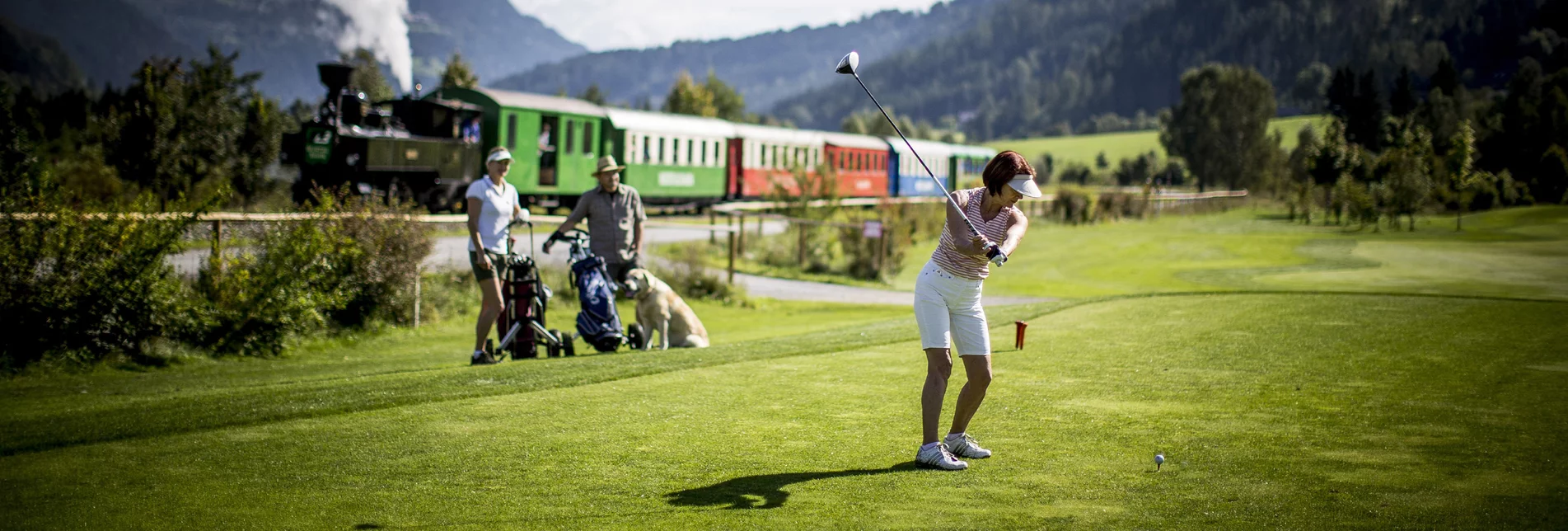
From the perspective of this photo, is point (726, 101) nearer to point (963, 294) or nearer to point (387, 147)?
point (387, 147)

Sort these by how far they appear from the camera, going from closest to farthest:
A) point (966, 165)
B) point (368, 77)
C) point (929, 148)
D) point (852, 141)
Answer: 1. point (852, 141)
2. point (929, 148)
3. point (966, 165)
4. point (368, 77)

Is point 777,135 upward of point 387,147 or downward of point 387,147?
upward

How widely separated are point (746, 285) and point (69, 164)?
14093 mm

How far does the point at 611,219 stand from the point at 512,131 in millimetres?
18612

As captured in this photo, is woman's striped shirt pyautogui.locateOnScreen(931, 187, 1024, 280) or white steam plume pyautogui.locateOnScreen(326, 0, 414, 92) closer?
woman's striped shirt pyautogui.locateOnScreen(931, 187, 1024, 280)

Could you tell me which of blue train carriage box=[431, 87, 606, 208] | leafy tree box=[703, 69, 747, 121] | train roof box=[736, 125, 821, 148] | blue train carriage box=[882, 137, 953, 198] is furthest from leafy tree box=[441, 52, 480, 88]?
leafy tree box=[703, 69, 747, 121]

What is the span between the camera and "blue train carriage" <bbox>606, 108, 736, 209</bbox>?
105ft

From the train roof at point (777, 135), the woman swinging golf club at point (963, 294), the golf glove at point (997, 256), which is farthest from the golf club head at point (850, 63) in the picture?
the train roof at point (777, 135)

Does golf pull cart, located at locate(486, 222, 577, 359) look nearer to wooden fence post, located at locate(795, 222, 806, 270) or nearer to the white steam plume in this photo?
wooden fence post, located at locate(795, 222, 806, 270)

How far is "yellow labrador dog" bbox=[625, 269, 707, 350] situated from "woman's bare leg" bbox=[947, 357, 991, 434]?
17.7 feet

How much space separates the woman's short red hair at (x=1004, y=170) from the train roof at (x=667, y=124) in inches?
1070

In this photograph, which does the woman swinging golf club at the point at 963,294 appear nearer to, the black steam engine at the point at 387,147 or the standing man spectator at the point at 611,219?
the standing man spectator at the point at 611,219

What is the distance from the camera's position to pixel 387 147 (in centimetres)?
2433

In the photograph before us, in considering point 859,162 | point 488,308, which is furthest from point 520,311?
point 859,162
